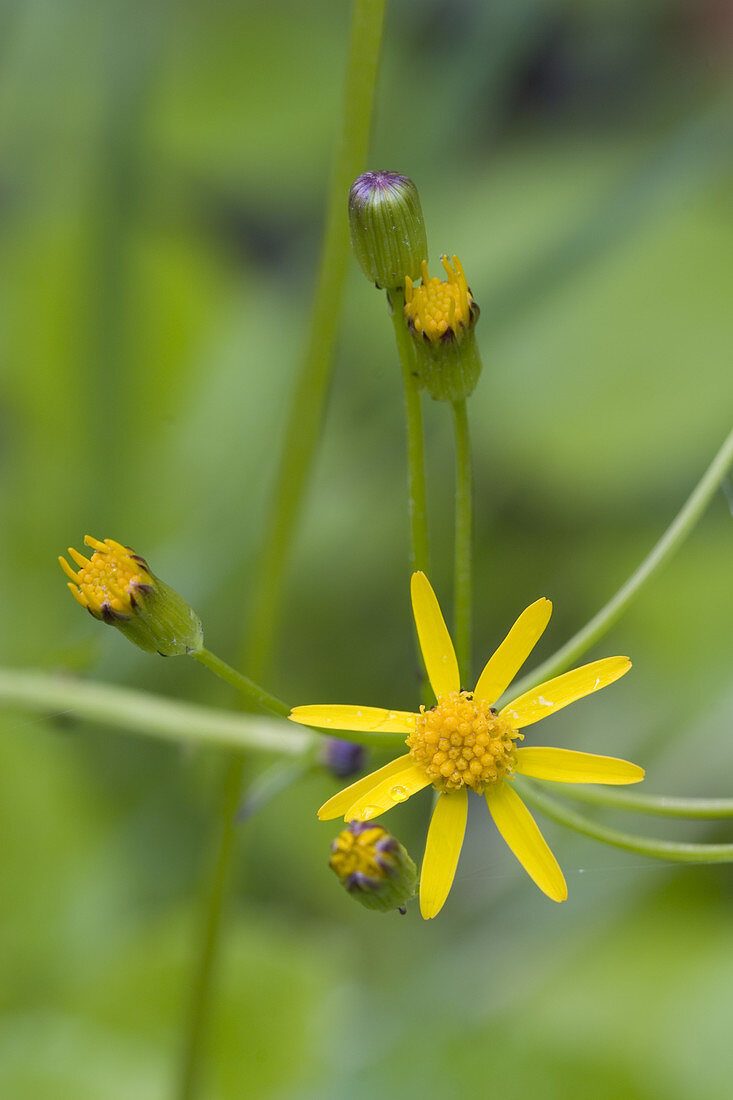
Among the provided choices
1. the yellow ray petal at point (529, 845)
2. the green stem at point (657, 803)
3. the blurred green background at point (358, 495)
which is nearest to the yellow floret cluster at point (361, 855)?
the yellow ray petal at point (529, 845)

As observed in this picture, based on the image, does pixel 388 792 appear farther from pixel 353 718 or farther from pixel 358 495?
pixel 358 495

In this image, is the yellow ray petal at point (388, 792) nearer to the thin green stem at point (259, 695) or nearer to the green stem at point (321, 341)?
the thin green stem at point (259, 695)

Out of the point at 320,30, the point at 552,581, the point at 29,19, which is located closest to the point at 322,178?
the point at 320,30

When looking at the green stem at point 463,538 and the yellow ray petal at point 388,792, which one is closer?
the yellow ray petal at point 388,792

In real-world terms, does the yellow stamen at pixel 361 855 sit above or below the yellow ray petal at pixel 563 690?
below

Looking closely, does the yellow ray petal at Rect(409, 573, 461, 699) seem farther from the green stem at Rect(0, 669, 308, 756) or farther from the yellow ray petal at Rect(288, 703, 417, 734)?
the green stem at Rect(0, 669, 308, 756)

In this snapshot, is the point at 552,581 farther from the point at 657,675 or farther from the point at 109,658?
the point at 109,658

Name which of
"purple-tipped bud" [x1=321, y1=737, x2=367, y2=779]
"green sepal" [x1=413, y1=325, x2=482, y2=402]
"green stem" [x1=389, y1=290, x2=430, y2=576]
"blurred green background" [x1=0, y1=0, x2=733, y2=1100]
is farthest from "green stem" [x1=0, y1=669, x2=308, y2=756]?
"green sepal" [x1=413, y1=325, x2=482, y2=402]

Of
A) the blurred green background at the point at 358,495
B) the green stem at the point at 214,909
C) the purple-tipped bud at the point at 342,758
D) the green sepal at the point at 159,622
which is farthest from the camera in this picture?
the blurred green background at the point at 358,495

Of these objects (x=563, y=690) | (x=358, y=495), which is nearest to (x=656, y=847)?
(x=563, y=690)
